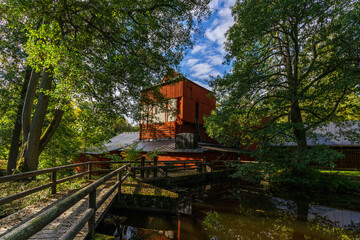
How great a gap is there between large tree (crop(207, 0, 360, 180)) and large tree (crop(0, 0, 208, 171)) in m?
3.27

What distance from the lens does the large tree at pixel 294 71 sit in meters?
7.63

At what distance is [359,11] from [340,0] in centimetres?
266

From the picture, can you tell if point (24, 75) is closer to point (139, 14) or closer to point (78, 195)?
point (139, 14)

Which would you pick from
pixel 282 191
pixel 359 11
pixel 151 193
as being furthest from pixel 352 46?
pixel 151 193

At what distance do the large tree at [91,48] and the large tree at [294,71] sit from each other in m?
3.27

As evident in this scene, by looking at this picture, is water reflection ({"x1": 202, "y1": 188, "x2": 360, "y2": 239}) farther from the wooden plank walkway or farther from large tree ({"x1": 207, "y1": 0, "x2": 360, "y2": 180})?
the wooden plank walkway

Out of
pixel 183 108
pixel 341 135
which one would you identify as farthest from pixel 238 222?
pixel 183 108

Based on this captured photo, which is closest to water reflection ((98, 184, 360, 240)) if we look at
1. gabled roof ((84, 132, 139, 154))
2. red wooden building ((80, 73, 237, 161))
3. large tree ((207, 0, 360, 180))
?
large tree ((207, 0, 360, 180))

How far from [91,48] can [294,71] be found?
10.0 meters

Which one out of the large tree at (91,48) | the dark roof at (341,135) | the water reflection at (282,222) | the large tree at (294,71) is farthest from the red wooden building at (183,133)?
the water reflection at (282,222)

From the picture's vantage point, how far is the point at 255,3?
8805 millimetres

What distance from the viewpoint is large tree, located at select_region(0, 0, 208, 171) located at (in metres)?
5.66

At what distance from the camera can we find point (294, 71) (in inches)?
385

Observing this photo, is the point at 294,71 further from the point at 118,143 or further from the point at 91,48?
the point at 118,143
